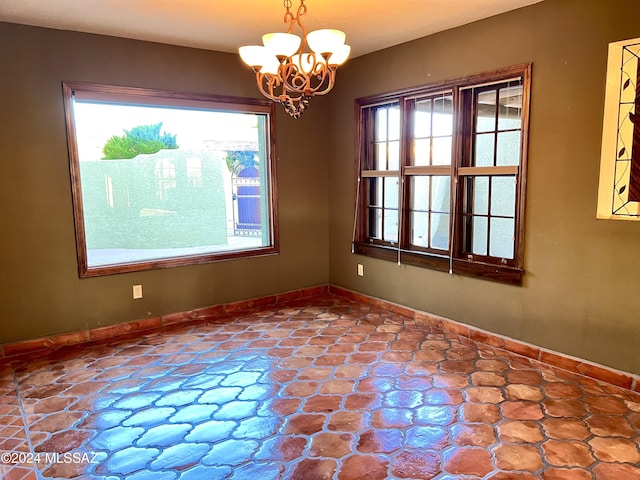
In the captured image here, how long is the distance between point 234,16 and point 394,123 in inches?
73.4

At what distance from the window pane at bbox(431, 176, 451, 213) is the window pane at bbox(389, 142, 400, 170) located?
19.2 inches

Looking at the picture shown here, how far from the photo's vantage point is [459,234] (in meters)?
3.97

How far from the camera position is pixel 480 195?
3.82 meters

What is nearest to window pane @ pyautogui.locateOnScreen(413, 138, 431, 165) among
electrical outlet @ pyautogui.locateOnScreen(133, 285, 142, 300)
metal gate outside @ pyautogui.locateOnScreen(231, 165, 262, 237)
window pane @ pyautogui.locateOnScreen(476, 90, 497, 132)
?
window pane @ pyautogui.locateOnScreen(476, 90, 497, 132)

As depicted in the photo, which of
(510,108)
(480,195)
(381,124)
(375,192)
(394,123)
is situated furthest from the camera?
(375,192)

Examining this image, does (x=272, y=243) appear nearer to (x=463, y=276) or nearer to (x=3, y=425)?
(x=463, y=276)

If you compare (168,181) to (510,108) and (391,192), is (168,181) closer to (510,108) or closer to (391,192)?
(391,192)

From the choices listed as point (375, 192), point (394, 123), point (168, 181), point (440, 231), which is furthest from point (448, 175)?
point (168, 181)

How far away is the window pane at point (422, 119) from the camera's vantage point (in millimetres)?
4191

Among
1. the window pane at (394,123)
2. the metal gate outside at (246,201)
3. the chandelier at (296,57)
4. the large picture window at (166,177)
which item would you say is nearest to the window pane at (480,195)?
the window pane at (394,123)

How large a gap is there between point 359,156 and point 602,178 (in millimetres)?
2392

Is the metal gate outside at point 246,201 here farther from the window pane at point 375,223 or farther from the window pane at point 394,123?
the window pane at point 394,123

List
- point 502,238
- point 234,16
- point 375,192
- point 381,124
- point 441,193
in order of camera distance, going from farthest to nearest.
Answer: point 375,192 → point 381,124 → point 441,193 → point 502,238 → point 234,16

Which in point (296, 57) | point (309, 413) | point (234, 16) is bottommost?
point (309, 413)
